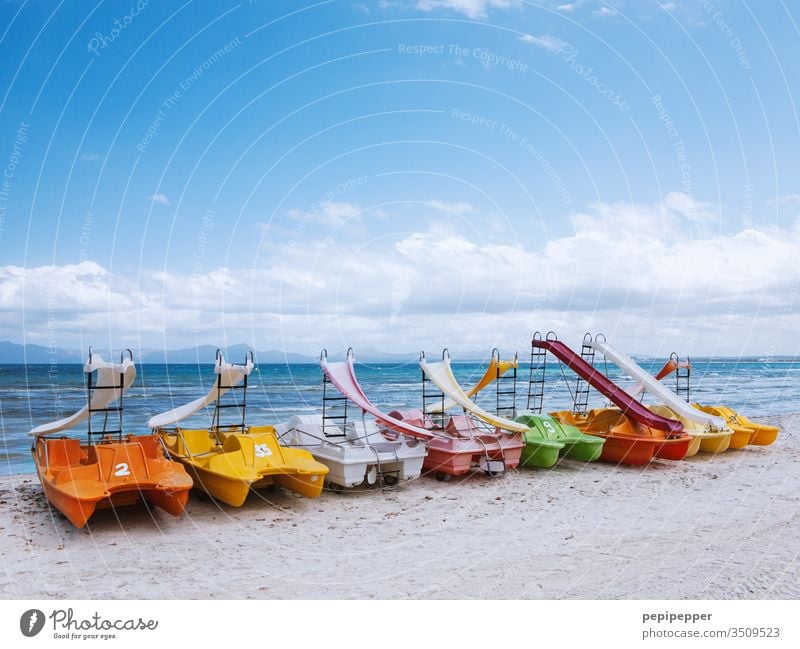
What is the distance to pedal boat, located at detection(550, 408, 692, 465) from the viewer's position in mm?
12695

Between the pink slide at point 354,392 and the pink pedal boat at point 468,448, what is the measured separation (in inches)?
18.0

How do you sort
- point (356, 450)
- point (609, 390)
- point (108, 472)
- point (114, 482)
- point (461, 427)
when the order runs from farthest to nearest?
point (609, 390) < point (461, 427) < point (356, 450) < point (108, 472) < point (114, 482)

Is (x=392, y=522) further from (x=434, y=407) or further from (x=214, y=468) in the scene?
(x=434, y=407)

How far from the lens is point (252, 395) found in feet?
115

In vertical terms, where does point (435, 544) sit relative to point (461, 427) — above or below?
below

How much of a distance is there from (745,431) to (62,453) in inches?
532

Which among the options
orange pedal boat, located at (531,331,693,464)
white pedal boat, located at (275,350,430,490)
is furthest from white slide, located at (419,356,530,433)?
orange pedal boat, located at (531,331,693,464)

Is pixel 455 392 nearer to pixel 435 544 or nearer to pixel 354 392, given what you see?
pixel 354 392

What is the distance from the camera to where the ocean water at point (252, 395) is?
23.7m

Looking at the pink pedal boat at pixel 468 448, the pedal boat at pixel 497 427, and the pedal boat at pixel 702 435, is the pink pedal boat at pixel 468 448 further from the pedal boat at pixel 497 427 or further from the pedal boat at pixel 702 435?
the pedal boat at pixel 702 435

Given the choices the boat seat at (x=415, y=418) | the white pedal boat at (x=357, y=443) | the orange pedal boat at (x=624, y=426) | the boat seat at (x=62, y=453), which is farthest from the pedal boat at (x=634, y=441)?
the boat seat at (x=62, y=453)

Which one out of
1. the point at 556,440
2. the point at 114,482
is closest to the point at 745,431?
the point at 556,440

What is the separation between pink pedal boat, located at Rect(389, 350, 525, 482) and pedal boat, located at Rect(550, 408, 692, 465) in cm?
229

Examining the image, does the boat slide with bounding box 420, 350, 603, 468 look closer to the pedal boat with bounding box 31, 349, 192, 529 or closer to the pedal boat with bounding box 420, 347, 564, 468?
the pedal boat with bounding box 420, 347, 564, 468
